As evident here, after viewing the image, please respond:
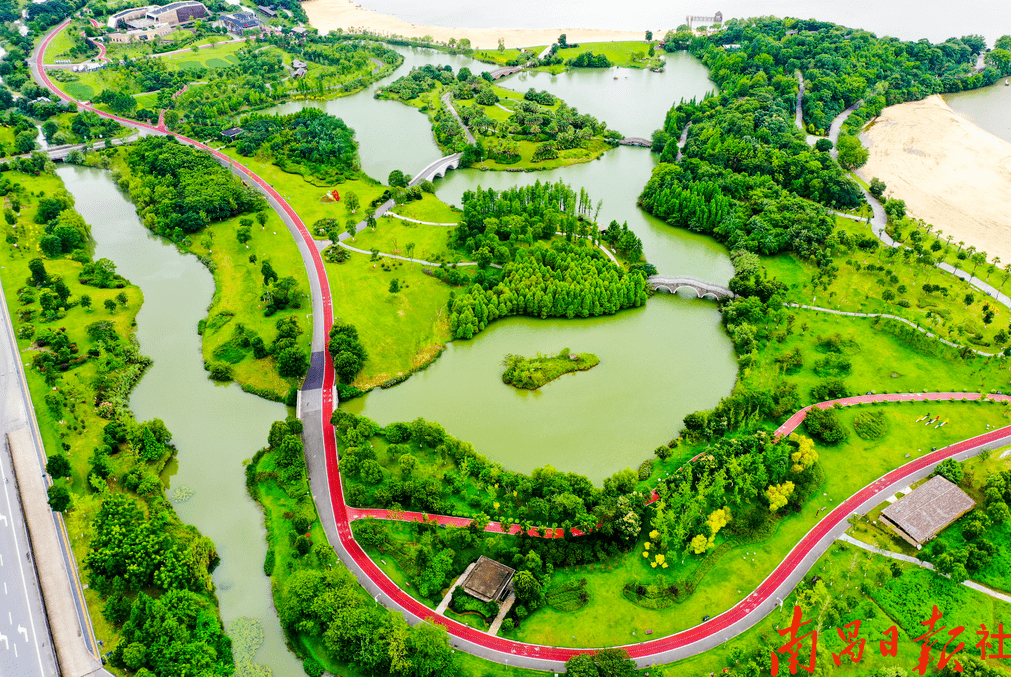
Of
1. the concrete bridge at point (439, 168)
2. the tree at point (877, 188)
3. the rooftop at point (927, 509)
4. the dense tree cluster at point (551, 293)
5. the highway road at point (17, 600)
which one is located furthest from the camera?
the concrete bridge at point (439, 168)

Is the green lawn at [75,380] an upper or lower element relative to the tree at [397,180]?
lower

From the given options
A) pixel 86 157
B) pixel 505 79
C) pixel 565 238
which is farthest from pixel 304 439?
pixel 505 79

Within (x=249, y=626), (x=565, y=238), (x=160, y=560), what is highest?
(x=565, y=238)

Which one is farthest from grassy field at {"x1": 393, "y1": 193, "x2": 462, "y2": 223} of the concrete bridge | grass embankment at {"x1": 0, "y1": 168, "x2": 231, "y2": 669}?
grass embankment at {"x1": 0, "y1": 168, "x2": 231, "y2": 669}

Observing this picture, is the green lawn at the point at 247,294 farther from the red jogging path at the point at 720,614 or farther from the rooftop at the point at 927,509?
the rooftop at the point at 927,509

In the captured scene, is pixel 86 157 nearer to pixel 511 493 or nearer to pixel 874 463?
pixel 511 493

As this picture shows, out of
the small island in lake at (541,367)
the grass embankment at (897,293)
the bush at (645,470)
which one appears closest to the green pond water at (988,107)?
the grass embankment at (897,293)
